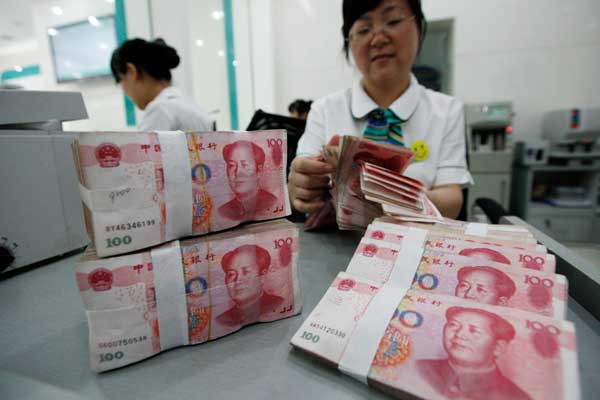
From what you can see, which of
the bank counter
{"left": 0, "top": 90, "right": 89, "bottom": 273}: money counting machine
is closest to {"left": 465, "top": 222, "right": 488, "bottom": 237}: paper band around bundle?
the bank counter

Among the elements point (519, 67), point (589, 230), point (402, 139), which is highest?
point (519, 67)

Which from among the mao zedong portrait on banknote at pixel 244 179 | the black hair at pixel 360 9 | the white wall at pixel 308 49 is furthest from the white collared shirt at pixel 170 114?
the white wall at pixel 308 49

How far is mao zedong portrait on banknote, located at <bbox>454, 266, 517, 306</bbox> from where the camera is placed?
0.37m

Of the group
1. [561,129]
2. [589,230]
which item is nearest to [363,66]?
[561,129]

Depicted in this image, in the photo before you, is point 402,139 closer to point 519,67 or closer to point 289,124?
point 289,124

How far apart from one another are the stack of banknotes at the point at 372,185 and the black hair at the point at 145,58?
1.50 m

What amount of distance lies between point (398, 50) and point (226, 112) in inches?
107

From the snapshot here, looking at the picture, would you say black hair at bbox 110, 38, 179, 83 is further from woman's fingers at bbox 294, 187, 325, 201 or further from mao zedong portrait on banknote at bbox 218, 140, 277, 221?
mao zedong portrait on banknote at bbox 218, 140, 277, 221

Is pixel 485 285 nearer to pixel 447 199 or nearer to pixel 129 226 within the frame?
pixel 129 226

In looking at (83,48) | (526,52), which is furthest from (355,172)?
(526,52)

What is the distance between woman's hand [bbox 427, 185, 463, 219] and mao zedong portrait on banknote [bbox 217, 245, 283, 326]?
64cm

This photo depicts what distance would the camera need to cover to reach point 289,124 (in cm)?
146

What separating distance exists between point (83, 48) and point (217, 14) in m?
1.31

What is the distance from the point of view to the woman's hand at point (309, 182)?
72 centimetres
